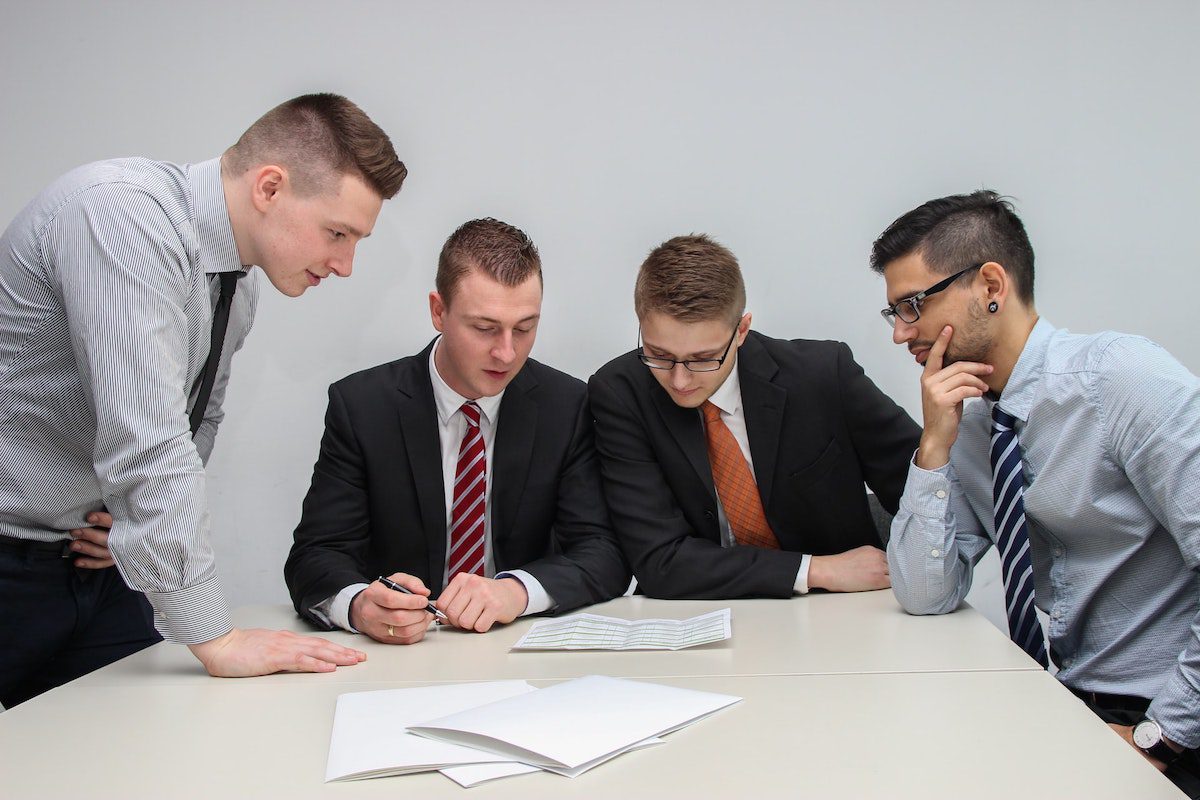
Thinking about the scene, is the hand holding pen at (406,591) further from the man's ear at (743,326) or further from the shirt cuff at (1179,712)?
the shirt cuff at (1179,712)

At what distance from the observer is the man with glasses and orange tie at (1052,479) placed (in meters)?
1.52

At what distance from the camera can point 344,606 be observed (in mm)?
1851

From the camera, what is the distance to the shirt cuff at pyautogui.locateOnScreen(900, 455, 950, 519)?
182 centimetres

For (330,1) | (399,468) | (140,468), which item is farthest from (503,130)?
(140,468)

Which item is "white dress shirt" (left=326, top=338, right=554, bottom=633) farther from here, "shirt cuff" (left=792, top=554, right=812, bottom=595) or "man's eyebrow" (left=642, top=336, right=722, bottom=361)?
"shirt cuff" (left=792, top=554, right=812, bottom=595)

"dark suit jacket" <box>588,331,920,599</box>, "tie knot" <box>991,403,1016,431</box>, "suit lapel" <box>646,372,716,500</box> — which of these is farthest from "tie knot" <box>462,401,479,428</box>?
"tie knot" <box>991,403,1016,431</box>

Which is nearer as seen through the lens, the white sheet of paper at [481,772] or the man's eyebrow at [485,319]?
the white sheet of paper at [481,772]

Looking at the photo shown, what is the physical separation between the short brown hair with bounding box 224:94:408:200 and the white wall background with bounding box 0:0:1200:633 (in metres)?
1.26

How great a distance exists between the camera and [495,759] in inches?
44.5

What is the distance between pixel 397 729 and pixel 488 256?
1166 mm

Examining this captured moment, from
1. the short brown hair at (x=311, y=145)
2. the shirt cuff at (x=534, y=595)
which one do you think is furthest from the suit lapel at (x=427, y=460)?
the short brown hair at (x=311, y=145)

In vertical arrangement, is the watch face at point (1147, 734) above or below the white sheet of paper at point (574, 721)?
below

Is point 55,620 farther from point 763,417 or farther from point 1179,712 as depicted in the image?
point 1179,712

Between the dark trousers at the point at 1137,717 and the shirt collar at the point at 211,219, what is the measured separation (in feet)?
5.16
